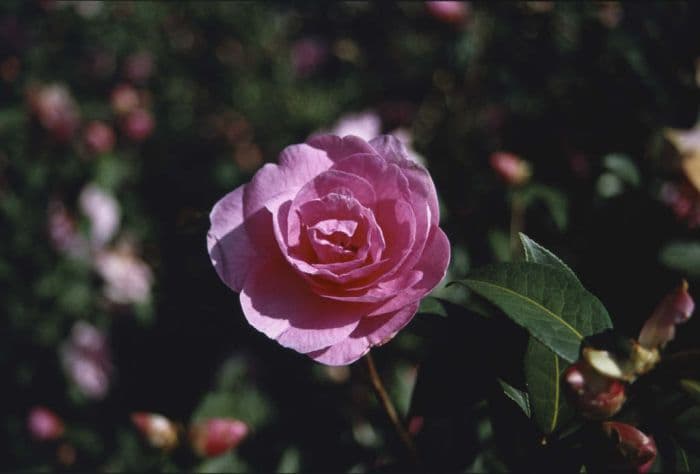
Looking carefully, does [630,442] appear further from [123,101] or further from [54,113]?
[123,101]

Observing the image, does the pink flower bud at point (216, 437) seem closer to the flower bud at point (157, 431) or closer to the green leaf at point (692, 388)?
the flower bud at point (157, 431)

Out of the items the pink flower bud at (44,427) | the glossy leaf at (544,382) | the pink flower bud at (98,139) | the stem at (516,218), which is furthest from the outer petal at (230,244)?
the pink flower bud at (98,139)

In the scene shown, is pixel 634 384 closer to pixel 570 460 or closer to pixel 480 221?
pixel 570 460

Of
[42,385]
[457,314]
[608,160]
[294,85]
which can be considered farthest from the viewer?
[294,85]

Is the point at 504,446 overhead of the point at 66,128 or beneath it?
overhead

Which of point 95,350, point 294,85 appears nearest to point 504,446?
point 95,350

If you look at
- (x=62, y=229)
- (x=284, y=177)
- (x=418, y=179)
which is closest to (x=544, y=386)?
(x=418, y=179)

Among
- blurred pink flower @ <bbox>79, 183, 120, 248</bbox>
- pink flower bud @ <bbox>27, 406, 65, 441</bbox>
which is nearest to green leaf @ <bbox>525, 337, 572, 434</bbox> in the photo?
pink flower bud @ <bbox>27, 406, 65, 441</bbox>
